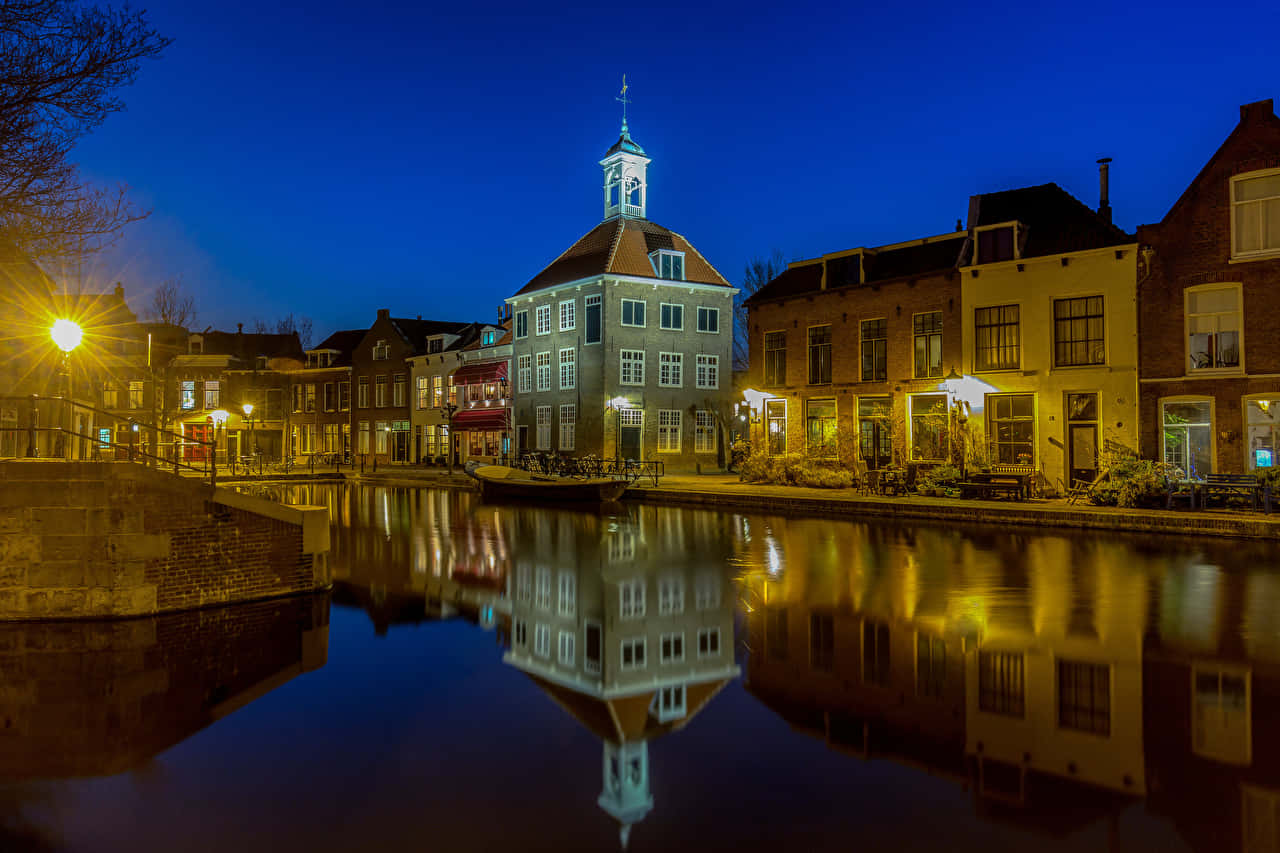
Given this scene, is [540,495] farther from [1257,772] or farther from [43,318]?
[1257,772]

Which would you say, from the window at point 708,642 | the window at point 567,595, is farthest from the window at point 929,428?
the window at point 708,642

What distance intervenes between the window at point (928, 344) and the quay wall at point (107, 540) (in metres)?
23.7

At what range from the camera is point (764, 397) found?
33.4 m

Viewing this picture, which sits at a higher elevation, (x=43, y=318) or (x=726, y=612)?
(x=43, y=318)

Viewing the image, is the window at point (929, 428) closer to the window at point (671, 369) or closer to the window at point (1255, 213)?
the window at point (1255, 213)

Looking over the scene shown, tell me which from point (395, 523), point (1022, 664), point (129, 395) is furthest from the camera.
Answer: point (129, 395)

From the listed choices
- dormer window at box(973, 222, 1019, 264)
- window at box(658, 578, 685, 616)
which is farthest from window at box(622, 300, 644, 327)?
window at box(658, 578, 685, 616)

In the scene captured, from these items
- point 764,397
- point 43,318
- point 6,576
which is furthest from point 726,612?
point 764,397

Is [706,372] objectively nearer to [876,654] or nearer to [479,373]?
[479,373]

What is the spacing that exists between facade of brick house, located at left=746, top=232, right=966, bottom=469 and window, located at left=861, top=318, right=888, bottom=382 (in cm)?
4

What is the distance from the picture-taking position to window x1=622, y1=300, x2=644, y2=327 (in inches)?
1538

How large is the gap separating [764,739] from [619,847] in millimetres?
1856

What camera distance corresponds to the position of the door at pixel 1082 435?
24.7 metres

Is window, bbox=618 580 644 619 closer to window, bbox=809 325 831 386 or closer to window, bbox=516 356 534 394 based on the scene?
window, bbox=809 325 831 386
